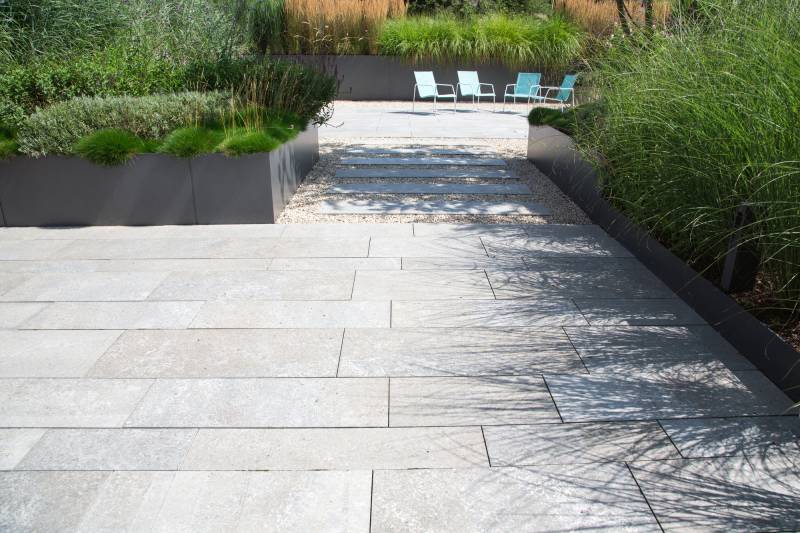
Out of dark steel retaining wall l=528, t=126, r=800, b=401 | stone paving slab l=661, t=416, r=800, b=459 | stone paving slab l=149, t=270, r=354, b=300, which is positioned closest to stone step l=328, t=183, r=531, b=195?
dark steel retaining wall l=528, t=126, r=800, b=401

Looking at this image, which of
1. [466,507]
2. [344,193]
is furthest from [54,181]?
[466,507]

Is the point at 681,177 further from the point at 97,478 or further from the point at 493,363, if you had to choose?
the point at 97,478

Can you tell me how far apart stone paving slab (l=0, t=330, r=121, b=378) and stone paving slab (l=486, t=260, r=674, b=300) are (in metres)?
2.44

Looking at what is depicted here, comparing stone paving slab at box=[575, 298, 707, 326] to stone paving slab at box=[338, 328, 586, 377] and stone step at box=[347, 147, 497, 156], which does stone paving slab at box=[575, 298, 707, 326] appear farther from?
stone step at box=[347, 147, 497, 156]

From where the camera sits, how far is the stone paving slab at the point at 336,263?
4.67 metres

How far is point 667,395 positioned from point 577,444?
2.11 ft

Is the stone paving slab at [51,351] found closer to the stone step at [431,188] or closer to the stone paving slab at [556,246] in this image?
the stone paving slab at [556,246]

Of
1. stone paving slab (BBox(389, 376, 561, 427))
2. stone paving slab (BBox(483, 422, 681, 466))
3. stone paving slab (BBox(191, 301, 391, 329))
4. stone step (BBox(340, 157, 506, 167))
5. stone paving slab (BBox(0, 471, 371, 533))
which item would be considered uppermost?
stone step (BBox(340, 157, 506, 167))

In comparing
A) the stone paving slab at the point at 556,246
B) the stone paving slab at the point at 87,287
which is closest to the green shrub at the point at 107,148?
the stone paving slab at the point at 87,287

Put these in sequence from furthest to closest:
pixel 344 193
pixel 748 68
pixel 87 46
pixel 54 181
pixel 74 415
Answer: pixel 87 46, pixel 344 193, pixel 54 181, pixel 748 68, pixel 74 415

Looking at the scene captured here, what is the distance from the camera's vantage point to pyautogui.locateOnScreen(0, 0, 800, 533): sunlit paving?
2.39 meters

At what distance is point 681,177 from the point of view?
157 inches

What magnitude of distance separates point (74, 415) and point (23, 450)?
0.27 meters

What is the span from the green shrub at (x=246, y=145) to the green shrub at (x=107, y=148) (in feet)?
2.47
